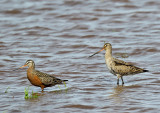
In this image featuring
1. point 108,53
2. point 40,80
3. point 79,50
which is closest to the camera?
point 40,80

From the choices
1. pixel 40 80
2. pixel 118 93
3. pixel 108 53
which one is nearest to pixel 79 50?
pixel 108 53

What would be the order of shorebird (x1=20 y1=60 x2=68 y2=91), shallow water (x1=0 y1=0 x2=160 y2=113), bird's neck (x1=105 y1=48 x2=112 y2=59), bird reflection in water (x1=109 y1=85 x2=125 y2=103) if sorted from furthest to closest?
bird's neck (x1=105 y1=48 x2=112 y2=59)
shorebird (x1=20 y1=60 x2=68 y2=91)
bird reflection in water (x1=109 y1=85 x2=125 y2=103)
shallow water (x1=0 y1=0 x2=160 y2=113)

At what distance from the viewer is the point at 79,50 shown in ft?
48.8

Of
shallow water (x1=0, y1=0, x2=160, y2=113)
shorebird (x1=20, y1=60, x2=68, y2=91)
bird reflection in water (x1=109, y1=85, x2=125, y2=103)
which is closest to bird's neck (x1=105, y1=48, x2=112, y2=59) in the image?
shallow water (x1=0, y1=0, x2=160, y2=113)

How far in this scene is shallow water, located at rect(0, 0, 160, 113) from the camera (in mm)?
8977

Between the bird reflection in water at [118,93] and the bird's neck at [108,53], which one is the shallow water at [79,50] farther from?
the bird's neck at [108,53]

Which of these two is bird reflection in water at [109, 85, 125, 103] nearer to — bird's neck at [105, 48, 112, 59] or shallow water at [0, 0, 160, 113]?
shallow water at [0, 0, 160, 113]

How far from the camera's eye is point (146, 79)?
11.0m

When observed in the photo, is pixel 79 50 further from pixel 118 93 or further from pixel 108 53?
pixel 118 93

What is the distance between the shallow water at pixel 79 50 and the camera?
898cm

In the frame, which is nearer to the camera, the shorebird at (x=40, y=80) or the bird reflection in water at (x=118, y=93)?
the bird reflection in water at (x=118, y=93)

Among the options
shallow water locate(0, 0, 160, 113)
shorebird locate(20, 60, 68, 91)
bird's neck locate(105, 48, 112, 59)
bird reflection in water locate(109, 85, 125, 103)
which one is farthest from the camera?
bird's neck locate(105, 48, 112, 59)

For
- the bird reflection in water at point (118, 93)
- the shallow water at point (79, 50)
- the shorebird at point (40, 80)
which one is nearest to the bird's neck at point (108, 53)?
the shallow water at point (79, 50)

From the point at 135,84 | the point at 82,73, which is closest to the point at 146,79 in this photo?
the point at 135,84
